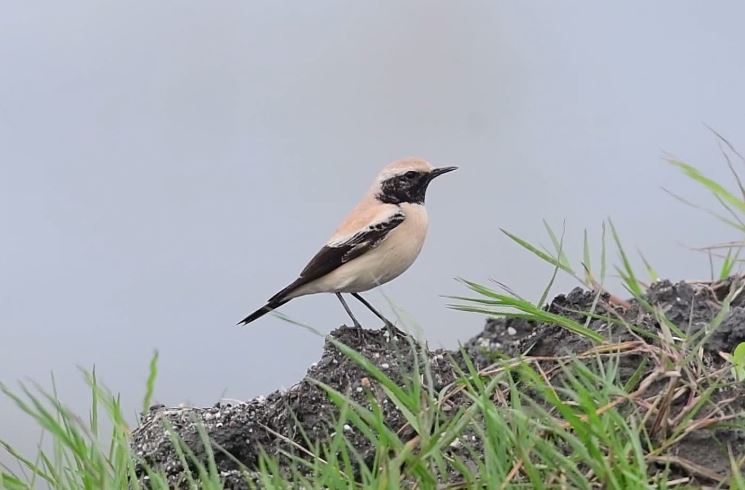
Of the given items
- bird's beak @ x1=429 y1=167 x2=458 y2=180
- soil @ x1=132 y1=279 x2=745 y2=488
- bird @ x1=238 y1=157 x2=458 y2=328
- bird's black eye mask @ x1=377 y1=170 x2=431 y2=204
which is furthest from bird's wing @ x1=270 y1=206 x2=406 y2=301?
soil @ x1=132 y1=279 x2=745 y2=488

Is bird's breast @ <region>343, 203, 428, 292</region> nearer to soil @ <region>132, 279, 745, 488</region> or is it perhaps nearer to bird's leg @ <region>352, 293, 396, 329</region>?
bird's leg @ <region>352, 293, 396, 329</region>

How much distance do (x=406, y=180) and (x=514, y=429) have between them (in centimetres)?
384

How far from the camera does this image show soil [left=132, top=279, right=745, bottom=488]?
5.18 meters

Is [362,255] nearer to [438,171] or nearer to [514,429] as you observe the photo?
[438,171]

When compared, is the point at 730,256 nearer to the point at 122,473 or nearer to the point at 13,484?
the point at 122,473

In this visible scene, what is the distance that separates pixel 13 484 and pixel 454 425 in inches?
77.8

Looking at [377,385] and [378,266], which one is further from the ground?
[378,266]

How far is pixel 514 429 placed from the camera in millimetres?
4453

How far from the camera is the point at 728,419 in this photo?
471 cm

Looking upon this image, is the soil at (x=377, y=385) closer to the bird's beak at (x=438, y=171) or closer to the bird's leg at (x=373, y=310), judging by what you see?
the bird's leg at (x=373, y=310)

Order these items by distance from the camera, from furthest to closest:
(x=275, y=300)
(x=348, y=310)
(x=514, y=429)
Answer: (x=275, y=300) < (x=348, y=310) < (x=514, y=429)

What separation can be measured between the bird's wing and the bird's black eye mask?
1.80 ft

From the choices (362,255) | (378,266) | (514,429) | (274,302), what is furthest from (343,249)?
(514,429)

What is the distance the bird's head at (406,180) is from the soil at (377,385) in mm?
2078
